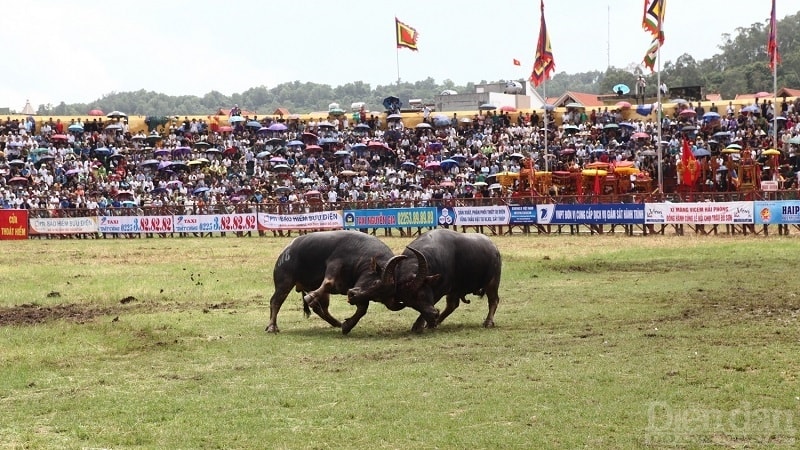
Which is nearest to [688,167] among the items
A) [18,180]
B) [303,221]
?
[303,221]

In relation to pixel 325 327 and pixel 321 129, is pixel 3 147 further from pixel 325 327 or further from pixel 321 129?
pixel 325 327

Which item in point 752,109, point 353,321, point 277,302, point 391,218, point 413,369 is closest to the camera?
point 413,369

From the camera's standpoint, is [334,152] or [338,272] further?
[334,152]

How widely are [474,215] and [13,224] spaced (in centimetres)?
2404

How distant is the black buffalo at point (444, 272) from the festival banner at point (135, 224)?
1422 inches

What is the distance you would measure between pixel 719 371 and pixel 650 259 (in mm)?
18150

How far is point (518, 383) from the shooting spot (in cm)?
1166

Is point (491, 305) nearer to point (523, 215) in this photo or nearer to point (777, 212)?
point (777, 212)

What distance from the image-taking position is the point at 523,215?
45188 millimetres

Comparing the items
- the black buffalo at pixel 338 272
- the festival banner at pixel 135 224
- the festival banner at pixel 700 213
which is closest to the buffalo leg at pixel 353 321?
the black buffalo at pixel 338 272

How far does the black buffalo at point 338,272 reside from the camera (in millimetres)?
16141

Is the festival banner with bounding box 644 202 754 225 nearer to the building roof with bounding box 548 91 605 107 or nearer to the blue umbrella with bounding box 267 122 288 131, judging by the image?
the blue umbrella with bounding box 267 122 288 131

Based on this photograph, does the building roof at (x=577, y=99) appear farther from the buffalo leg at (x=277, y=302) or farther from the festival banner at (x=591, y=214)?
the buffalo leg at (x=277, y=302)

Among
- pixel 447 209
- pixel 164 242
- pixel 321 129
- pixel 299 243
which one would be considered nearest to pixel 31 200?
pixel 164 242
